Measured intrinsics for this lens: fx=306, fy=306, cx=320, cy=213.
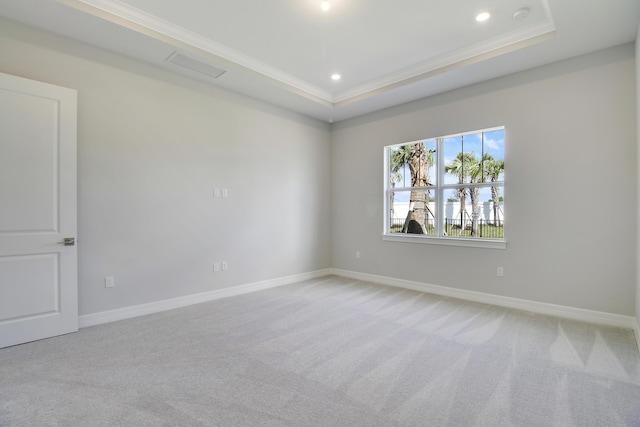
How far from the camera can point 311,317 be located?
3367 mm

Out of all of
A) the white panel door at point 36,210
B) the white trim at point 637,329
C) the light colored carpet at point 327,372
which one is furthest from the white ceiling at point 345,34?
the light colored carpet at point 327,372

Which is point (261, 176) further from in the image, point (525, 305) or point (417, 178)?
point (525, 305)

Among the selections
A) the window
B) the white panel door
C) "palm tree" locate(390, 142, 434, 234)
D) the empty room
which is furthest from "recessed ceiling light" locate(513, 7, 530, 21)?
the white panel door

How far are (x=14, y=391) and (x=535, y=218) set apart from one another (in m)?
4.85

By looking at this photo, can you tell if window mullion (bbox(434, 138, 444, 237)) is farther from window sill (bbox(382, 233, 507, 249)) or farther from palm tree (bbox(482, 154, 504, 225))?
palm tree (bbox(482, 154, 504, 225))

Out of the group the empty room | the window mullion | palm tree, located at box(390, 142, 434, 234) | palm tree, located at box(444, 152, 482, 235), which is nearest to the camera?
the empty room

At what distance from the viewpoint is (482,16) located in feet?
9.43

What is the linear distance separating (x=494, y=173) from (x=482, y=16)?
1.87 metres

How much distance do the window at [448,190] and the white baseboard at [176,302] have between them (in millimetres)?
1907

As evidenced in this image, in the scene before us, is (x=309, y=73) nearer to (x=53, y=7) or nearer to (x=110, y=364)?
(x=53, y=7)

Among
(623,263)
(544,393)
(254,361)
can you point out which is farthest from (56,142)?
(623,263)

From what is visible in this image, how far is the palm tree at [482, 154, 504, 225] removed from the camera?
3920 mm

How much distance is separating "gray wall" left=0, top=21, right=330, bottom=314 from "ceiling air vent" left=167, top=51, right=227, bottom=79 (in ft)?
0.92

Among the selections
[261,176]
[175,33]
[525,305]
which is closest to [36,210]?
[175,33]
